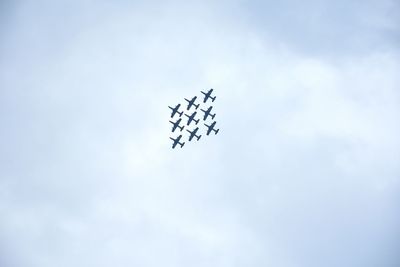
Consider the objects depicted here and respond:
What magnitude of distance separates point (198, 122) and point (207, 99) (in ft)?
26.3

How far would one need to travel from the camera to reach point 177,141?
130750 mm

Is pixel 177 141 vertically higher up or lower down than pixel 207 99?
lower down

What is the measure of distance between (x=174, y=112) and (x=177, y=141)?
991cm

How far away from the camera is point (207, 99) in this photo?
425 feet

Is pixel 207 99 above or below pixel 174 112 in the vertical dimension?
above

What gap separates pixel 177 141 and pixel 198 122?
8928 mm

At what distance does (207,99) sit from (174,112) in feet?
37.0

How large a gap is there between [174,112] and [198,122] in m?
9.99

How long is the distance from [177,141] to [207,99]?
52.0 ft

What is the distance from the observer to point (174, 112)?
A: 12606cm
